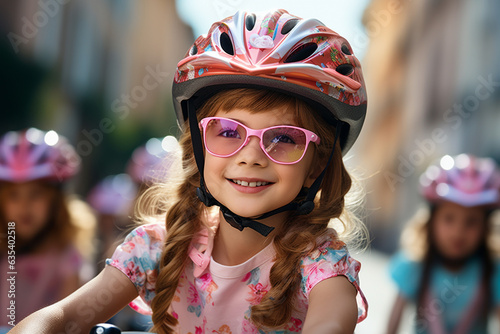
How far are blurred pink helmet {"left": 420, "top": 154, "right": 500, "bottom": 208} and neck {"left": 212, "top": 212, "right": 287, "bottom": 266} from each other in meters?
3.49

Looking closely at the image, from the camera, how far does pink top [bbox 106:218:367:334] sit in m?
2.43

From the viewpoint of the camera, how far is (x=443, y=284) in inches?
209

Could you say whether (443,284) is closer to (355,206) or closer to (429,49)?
Result: (355,206)

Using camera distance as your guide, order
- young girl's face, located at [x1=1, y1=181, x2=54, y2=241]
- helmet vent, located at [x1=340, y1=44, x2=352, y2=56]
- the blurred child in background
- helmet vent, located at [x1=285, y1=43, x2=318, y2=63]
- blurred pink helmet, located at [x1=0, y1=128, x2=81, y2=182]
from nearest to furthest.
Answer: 1. helmet vent, located at [x1=285, y1=43, x2=318, y2=63]
2. helmet vent, located at [x1=340, y1=44, x2=352, y2=56]
3. young girl's face, located at [x1=1, y1=181, x2=54, y2=241]
4. blurred pink helmet, located at [x1=0, y1=128, x2=81, y2=182]
5. the blurred child in background

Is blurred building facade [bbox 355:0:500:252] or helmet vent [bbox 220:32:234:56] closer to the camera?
helmet vent [bbox 220:32:234:56]

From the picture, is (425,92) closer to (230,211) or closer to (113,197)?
(113,197)

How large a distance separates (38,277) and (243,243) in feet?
9.85

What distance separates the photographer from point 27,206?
17.3ft

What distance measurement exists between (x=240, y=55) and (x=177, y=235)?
79 cm

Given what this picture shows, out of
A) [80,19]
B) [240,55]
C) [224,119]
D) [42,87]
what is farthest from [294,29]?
[80,19]

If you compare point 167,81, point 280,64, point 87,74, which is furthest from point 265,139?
point 167,81

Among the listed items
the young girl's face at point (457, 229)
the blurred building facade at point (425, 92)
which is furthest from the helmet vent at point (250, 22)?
the young girl's face at point (457, 229)

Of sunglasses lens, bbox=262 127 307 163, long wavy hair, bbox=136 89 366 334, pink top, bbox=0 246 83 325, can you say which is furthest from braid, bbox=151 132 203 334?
pink top, bbox=0 246 83 325

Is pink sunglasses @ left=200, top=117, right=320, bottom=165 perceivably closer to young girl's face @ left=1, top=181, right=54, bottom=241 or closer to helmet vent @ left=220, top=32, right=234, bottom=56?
helmet vent @ left=220, top=32, right=234, bottom=56
